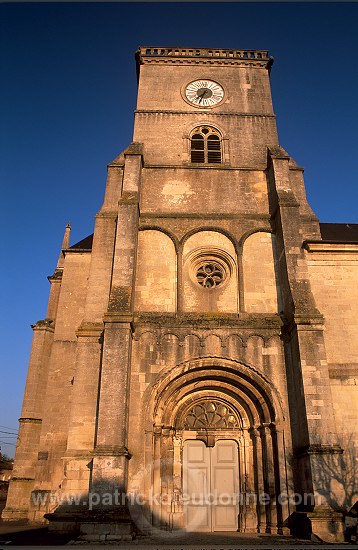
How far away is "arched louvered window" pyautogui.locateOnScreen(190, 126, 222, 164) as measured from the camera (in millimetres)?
17172

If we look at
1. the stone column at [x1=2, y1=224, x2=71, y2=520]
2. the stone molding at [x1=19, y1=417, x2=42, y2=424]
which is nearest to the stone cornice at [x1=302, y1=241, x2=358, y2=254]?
the stone column at [x1=2, y1=224, x2=71, y2=520]

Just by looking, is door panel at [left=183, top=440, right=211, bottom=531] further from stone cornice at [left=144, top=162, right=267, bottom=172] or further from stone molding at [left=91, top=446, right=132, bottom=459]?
stone cornice at [left=144, top=162, right=267, bottom=172]

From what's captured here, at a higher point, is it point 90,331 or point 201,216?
point 201,216

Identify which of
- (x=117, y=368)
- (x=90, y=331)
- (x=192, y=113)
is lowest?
(x=117, y=368)

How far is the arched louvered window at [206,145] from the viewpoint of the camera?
56.3 feet

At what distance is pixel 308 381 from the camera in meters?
11.3

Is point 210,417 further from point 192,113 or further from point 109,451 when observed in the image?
point 192,113

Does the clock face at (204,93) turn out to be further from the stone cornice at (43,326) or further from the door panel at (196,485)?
the door panel at (196,485)

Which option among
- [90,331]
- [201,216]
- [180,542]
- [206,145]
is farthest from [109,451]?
[206,145]

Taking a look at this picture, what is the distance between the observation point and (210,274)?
14.4 m

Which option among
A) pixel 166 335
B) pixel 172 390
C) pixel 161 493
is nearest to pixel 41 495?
pixel 161 493

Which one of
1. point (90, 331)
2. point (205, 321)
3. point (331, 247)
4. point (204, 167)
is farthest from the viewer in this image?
point (204, 167)

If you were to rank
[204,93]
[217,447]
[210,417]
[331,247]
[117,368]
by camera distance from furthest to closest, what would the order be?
1. [204,93]
2. [331,247]
3. [210,417]
4. [217,447]
5. [117,368]

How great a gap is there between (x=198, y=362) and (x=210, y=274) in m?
3.21
